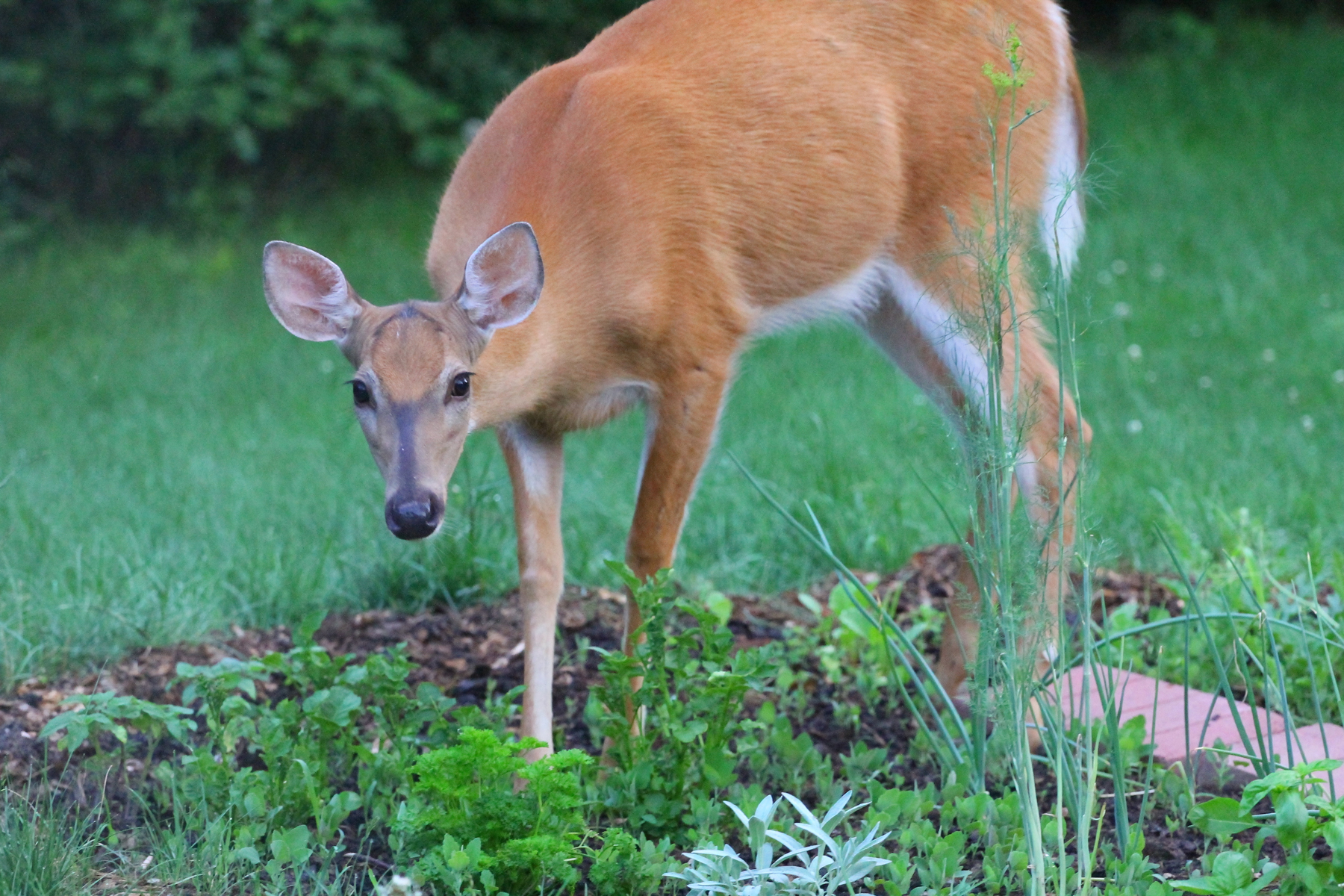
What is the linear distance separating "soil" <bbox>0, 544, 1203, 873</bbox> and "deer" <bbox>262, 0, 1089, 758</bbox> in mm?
299

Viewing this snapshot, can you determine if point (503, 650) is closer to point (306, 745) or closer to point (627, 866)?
point (306, 745)

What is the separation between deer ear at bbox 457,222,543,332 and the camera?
334cm

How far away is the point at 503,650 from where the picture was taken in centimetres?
435

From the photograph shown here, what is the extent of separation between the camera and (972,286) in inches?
161

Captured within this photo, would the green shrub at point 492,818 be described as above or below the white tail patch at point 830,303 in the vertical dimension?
below

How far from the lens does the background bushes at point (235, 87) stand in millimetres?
10641

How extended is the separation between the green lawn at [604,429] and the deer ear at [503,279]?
0.95 meters

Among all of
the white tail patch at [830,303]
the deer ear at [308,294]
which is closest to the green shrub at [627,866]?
the deer ear at [308,294]

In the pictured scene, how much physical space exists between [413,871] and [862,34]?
2680 mm

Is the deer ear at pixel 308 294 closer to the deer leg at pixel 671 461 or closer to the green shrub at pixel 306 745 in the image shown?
the green shrub at pixel 306 745

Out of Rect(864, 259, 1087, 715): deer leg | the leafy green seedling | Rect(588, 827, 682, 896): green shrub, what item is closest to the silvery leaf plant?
Rect(588, 827, 682, 896): green shrub

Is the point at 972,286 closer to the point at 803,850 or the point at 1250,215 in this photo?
the point at 803,850

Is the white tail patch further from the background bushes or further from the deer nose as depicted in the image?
the background bushes

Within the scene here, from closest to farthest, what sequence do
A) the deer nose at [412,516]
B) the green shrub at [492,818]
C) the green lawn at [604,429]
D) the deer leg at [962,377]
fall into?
the green shrub at [492,818] → the deer nose at [412,516] → the deer leg at [962,377] → the green lawn at [604,429]
